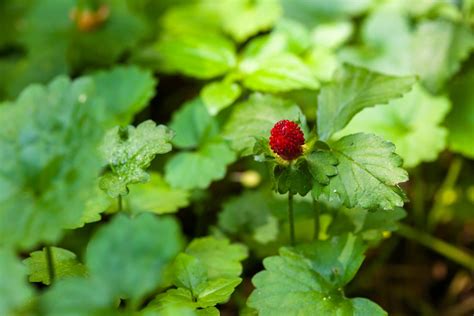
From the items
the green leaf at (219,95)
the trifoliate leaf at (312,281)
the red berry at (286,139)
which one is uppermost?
the green leaf at (219,95)

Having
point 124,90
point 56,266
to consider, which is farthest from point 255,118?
point 124,90

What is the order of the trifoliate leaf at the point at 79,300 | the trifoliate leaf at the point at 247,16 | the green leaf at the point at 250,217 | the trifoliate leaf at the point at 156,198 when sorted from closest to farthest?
the trifoliate leaf at the point at 79,300, the trifoliate leaf at the point at 156,198, the green leaf at the point at 250,217, the trifoliate leaf at the point at 247,16

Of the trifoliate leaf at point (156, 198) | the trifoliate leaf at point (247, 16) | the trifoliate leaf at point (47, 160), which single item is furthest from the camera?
the trifoliate leaf at point (247, 16)

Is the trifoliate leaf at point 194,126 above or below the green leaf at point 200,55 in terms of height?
below

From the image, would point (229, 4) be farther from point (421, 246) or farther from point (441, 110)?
point (421, 246)

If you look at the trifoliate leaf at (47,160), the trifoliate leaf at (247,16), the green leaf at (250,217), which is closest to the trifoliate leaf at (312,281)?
the green leaf at (250,217)

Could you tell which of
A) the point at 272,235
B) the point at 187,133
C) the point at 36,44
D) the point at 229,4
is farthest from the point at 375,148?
the point at 36,44

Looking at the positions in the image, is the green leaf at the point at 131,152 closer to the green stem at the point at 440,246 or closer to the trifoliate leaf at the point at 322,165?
the trifoliate leaf at the point at 322,165

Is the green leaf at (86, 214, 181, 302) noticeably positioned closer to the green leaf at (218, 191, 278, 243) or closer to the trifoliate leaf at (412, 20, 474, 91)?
the green leaf at (218, 191, 278, 243)

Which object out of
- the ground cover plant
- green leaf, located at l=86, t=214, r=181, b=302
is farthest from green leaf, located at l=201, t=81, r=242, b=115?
green leaf, located at l=86, t=214, r=181, b=302
